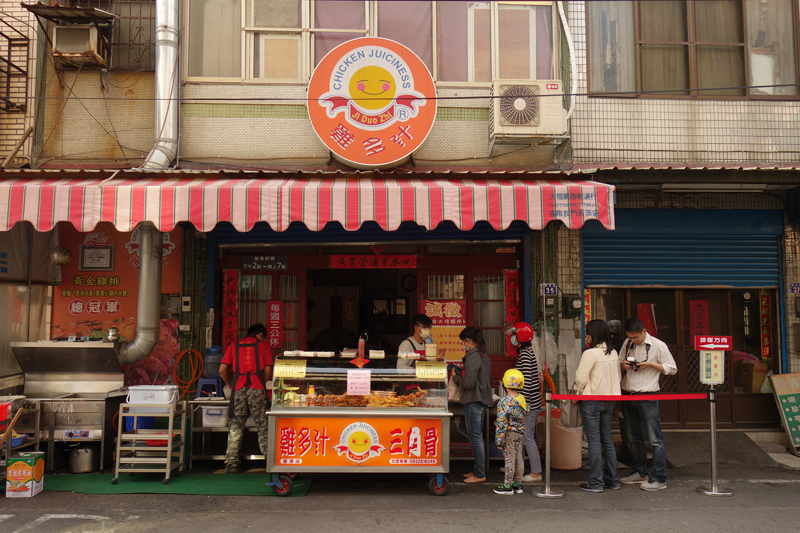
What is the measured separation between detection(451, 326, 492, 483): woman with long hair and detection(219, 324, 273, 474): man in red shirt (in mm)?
2523

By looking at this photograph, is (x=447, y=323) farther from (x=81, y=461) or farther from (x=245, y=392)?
(x=81, y=461)

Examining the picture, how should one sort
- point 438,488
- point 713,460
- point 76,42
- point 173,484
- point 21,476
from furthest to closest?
point 76,42 < point 173,484 < point 713,460 < point 438,488 < point 21,476

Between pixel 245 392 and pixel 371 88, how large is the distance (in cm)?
464

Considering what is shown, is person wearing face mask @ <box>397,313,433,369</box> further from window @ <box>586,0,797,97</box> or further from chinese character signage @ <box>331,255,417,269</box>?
window @ <box>586,0,797,97</box>

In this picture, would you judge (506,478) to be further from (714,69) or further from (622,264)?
(714,69)

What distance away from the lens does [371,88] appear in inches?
316

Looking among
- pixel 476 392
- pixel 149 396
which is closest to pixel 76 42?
pixel 149 396

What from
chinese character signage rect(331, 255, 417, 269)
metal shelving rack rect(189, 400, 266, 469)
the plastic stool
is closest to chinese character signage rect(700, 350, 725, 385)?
chinese character signage rect(331, 255, 417, 269)

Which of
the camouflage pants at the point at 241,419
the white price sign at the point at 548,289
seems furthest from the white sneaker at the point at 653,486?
the camouflage pants at the point at 241,419

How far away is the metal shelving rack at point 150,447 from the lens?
251 inches

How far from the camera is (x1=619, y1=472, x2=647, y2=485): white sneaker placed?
6492 mm

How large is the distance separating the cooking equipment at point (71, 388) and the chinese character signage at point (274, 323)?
7.23ft

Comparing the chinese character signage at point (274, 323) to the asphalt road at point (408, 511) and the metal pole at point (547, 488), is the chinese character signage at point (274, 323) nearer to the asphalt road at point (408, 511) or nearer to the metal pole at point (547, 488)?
the asphalt road at point (408, 511)

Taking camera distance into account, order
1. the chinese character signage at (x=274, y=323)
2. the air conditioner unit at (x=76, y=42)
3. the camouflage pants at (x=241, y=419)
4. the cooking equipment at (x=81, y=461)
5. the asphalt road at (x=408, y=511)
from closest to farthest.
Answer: the asphalt road at (x=408, y=511) → the cooking equipment at (x=81, y=461) → the camouflage pants at (x=241, y=419) → the air conditioner unit at (x=76, y=42) → the chinese character signage at (x=274, y=323)
